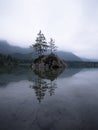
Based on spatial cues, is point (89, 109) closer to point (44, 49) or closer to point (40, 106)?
point (40, 106)

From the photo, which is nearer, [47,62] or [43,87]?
[43,87]

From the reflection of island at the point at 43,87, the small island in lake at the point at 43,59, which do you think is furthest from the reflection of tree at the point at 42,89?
the small island in lake at the point at 43,59

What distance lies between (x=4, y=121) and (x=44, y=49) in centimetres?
5592

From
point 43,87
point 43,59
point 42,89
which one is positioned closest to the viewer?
point 42,89

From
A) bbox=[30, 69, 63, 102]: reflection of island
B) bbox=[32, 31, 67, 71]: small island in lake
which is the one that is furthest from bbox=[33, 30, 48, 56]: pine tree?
bbox=[30, 69, 63, 102]: reflection of island

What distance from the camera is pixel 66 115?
7297 mm

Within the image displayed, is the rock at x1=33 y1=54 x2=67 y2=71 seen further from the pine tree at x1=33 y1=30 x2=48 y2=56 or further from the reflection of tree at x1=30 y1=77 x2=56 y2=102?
the reflection of tree at x1=30 y1=77 x2=56 y2=102

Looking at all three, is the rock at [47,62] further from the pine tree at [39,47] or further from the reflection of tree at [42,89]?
the reflection of tree at [42,89]

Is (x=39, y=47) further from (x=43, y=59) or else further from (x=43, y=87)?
(x=43, y=87)

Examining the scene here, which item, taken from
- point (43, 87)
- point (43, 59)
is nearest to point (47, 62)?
point (43, 59)

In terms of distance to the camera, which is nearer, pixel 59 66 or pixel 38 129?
pixel 38 129

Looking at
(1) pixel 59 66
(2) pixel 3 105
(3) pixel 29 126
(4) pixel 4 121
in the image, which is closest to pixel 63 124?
(3) pixel 29 126

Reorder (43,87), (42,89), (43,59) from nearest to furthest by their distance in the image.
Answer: (42,89), (43,87), (43,59)

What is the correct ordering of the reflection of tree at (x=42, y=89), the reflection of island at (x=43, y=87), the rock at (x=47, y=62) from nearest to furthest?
the reflection of tree at (x=42, y=89), the reflection of island at (x=43, y=87), the rock at (x=47, y=62)
